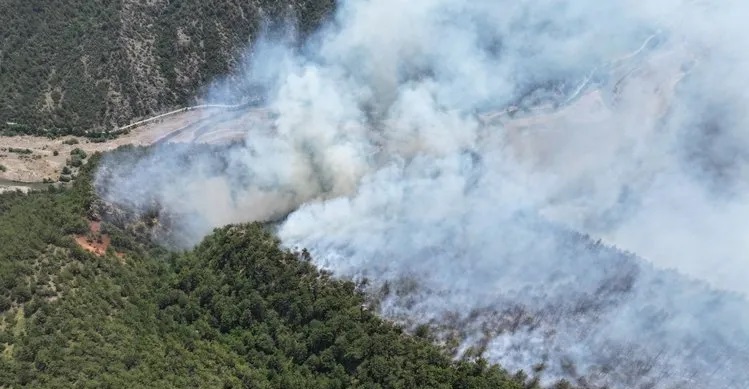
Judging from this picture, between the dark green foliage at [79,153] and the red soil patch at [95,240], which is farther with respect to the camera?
the dark green foliage at [79,153]

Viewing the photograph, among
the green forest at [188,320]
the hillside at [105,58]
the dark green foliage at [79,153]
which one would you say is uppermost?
the hillside at [105,58]

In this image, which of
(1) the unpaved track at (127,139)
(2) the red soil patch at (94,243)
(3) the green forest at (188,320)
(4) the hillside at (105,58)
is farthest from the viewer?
(4) the hillside at (105,58)

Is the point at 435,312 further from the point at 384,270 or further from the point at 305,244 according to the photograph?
the point at 305,244

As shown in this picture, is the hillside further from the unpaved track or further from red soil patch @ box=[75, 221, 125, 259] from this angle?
red soil patch @ box=[75, 221, 125, 259]

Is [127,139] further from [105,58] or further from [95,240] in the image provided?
[95,240]

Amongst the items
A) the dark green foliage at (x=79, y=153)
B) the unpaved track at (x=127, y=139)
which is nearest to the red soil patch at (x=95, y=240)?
the unpaved track at (x=127, y=139)

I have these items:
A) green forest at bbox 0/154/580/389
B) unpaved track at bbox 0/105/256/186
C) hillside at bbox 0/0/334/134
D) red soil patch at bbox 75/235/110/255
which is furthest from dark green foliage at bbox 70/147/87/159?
red soil patch at bbox 75/235/110/255

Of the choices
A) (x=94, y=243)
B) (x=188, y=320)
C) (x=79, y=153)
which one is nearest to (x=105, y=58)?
(x=79, y=153)

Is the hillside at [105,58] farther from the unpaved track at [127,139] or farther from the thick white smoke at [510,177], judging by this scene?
the thick white smoke at [510,177]
